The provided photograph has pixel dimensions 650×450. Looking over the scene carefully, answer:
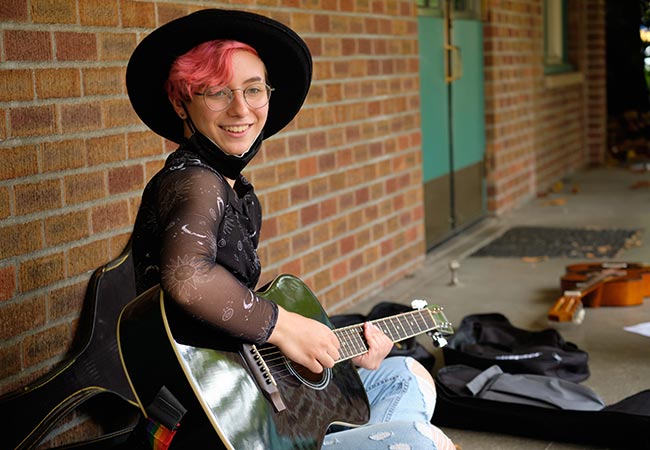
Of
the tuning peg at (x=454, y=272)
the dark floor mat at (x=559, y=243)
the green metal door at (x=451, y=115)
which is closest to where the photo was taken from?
the tuning peg at (x=454, y=272)

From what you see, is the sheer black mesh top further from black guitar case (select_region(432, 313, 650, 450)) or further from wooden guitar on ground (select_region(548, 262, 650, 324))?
wooden guitar on ground (select_region(548, 262, 650, 324))

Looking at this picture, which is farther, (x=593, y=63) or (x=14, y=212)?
(x=593, y=63)

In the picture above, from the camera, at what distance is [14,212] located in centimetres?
269

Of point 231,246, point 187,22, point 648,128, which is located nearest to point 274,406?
point 231,246

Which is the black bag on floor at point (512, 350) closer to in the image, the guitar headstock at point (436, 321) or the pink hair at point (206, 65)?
the guitar headstock at point (436, 321)

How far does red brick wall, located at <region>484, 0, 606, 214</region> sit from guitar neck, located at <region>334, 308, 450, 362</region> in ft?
15.9

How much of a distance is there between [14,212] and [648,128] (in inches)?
404

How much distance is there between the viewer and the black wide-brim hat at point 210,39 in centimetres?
208

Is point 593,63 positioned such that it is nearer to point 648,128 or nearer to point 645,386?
point 648,128

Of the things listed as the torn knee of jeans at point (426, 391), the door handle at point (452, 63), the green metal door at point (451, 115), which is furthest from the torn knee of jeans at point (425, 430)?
the door handle at point (452, 63)

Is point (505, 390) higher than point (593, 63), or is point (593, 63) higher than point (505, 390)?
point (593, 63)

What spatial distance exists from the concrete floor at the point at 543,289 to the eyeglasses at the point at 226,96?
1.49 m

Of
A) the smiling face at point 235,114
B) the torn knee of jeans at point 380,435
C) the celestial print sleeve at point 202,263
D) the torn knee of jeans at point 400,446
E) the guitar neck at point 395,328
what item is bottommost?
the torn knee of jeans at point 400,446

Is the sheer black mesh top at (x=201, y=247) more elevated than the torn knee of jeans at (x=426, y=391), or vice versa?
the sheer black mesh top at (x=201, y=247)
